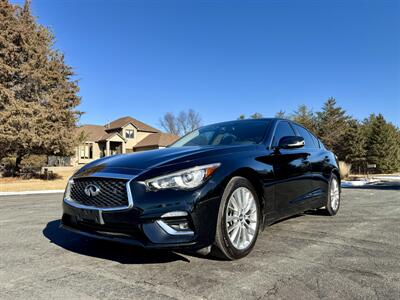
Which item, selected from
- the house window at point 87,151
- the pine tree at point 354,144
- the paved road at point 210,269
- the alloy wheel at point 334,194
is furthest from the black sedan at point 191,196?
the pine tree at point 354,144

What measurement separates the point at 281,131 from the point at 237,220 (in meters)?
1.89

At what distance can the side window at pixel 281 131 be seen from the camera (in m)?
4.61

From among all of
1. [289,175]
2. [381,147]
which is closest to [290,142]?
[289,175]

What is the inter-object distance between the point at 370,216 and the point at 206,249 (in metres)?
4.19

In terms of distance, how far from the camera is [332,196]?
20.5 feet

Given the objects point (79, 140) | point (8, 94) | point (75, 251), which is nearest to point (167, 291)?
point (75, 251)

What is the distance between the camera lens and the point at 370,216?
20.2 ft

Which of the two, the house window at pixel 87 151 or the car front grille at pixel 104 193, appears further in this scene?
the house window at pixel 87 151

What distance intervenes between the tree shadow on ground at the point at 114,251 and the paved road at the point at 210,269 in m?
0.01

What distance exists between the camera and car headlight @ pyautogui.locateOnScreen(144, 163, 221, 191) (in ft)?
10.3

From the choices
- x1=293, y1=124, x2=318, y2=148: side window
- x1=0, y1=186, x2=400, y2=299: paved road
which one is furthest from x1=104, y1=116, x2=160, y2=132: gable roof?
x1=0, y1=186, x2=400, y2=299: paved road

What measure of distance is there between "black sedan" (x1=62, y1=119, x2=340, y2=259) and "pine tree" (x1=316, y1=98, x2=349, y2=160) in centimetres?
4562

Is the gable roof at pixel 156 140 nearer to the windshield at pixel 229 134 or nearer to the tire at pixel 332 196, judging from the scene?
the tire at pixel 332 196

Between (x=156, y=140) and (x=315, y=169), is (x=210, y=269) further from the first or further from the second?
(x=156, y=140)
